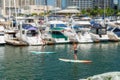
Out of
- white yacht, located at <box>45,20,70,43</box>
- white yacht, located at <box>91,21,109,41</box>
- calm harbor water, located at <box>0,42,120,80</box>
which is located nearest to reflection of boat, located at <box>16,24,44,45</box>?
white yacht, located at <box>45,20,70,43</box>

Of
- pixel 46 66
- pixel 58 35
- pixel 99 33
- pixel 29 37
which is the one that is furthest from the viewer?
pixel 99 33

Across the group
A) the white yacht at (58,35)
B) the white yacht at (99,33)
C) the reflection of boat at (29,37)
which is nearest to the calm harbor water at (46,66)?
the reflection of boat at (29,37)

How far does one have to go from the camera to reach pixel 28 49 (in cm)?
6066

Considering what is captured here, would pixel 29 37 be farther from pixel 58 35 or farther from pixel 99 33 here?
pixel 99 33

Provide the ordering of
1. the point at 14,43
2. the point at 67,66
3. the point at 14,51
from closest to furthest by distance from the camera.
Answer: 1. the point at 67,66
2. the point at 14,51
3. the point at 14,43

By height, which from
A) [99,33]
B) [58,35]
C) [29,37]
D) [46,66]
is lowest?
[46,66]

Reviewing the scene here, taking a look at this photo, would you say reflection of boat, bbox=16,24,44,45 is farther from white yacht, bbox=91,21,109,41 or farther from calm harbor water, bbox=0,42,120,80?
white yacht, bbox=91,21,109,41

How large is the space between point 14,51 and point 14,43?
27.0 ft

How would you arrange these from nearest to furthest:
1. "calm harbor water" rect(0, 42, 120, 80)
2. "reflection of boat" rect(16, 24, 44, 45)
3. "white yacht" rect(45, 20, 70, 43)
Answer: "calm harbor water" rect(0, 42, 120, 80) → "reflection of boat" rect(16, 24, 44, 45) → "white yacht" rect(45, 20, 70, 43)

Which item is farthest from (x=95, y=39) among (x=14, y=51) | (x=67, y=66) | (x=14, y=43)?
(x=67, y=66)

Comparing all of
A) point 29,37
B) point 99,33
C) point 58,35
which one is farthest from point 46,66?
point 99,33

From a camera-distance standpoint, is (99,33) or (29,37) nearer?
(29,37)

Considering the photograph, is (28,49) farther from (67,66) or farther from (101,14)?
(101,14)

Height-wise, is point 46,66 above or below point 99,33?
below
